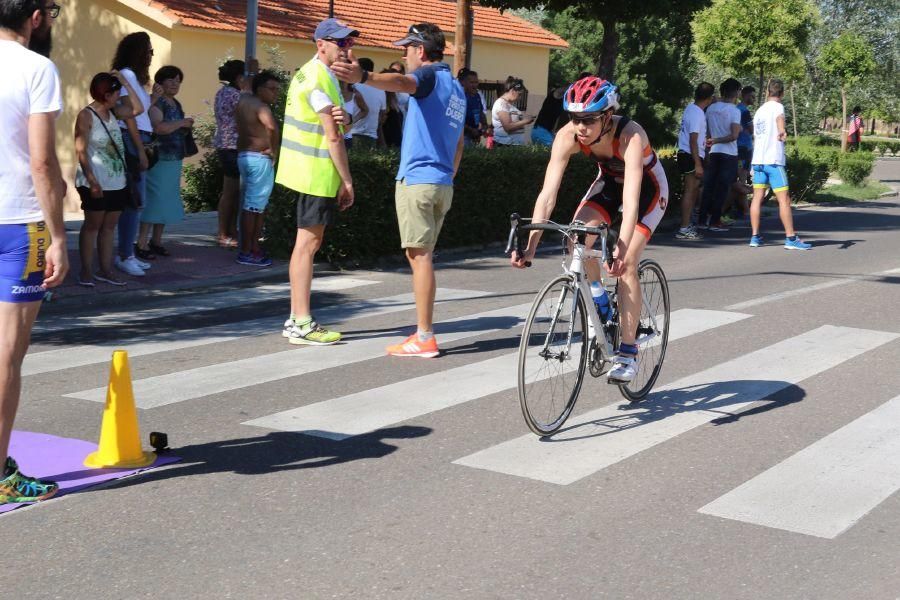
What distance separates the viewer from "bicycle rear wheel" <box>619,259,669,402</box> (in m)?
6.90

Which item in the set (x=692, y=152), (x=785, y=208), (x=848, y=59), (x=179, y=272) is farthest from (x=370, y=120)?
(x=848, y=59)

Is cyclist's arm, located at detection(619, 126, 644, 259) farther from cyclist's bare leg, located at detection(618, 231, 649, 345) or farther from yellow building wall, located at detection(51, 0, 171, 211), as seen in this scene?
yellow building wall, located at detection(51, 0, 171, 211)

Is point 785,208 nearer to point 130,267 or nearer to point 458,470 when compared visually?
point 130,267

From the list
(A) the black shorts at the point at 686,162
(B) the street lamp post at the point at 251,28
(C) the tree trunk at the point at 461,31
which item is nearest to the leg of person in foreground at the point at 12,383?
(B) the street lamp post at the point at 251,28

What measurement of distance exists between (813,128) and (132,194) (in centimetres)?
5852

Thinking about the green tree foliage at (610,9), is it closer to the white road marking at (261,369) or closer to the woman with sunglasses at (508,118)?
the woman with sunglasses at (508,118)

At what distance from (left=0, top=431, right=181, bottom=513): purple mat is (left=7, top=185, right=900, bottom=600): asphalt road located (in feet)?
0.35

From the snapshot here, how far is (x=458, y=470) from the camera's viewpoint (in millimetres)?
5629

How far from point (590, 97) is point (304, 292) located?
10.5ft

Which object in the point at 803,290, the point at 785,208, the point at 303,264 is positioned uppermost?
the point at 785,208

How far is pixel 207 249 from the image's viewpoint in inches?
502

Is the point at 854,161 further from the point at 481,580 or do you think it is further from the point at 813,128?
the point at 813,128

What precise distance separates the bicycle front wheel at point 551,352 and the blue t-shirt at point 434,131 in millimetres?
2299

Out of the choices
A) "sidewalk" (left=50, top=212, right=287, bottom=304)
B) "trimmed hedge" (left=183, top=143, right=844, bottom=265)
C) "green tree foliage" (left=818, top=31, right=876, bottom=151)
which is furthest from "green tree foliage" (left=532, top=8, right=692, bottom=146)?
"sidewalk" (left=50, top=212, right=287, bottom=304)
